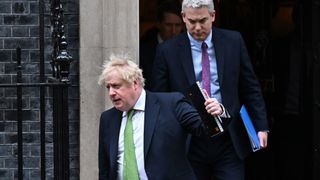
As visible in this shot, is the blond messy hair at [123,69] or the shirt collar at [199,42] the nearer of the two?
the blond messy hair at [123,69]

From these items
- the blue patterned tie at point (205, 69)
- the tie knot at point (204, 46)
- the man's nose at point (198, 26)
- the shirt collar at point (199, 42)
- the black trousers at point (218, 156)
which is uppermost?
the man's nose at point (198, 26)

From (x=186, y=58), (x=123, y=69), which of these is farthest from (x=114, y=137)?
(x=186, y=58)

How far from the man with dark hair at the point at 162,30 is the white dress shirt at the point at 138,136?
1.64m

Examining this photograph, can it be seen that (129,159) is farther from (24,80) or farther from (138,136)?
(24,80)

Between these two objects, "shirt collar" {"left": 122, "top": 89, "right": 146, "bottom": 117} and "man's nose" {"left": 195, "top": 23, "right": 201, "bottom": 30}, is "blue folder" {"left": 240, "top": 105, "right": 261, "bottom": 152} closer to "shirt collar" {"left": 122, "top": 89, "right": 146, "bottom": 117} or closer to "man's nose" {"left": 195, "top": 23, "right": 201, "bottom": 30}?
"man's nose" {"left": 195, "top": 23, "right": 201, "bottom": 30}

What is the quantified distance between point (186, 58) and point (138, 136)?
112 cm

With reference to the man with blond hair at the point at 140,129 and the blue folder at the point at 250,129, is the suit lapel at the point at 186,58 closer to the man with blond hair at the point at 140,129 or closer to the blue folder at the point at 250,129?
the blue folder at the point at 250,129

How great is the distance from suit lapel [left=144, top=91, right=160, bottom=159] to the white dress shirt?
24 millimetres

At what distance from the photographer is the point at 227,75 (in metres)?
6.44

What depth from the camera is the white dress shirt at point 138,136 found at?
5430 mm

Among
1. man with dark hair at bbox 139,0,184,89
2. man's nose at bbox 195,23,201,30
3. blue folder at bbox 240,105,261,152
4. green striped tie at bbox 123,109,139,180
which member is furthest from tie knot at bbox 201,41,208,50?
green striped tie at bbox 123,109,139,180

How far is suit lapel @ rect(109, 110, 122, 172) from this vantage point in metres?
5.47

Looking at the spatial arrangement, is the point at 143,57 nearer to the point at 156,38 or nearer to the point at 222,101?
the point at 156,38

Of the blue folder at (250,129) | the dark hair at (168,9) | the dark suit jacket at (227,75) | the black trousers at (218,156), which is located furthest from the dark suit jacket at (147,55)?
the blue folder at (250,129)
